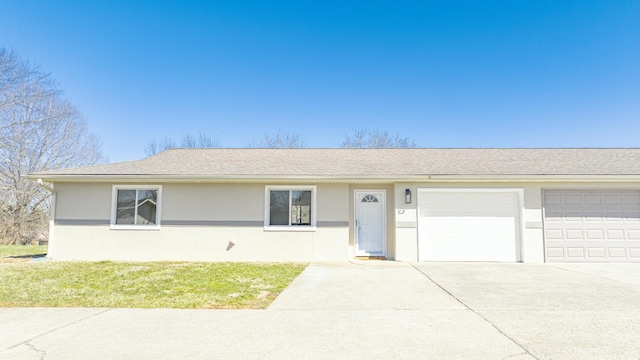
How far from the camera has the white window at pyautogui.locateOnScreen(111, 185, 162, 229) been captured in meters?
10.1

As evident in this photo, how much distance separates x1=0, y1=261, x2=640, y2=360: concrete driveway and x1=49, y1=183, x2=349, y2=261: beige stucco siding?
3500mm

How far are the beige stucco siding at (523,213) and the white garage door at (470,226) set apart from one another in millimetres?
154

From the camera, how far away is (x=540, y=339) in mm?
3578

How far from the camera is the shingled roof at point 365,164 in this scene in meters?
9.62

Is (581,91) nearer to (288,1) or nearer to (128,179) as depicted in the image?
(288,1)

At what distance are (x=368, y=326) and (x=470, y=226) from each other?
6957 millimetres

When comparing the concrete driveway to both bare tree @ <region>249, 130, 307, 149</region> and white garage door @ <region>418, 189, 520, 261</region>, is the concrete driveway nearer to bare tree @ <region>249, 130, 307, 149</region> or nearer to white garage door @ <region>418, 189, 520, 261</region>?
white garage door @ <region>418, 189, 520, 261</region>

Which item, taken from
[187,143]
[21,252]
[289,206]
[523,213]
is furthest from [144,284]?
[187,143]

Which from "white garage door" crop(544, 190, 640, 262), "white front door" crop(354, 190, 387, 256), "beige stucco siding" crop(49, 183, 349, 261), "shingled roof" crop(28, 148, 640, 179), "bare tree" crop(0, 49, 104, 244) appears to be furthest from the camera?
"bare tree" crop(0, 49, 104, 244)

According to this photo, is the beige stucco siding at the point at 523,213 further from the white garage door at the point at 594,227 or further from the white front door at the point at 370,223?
the white front door at the point at 370,223

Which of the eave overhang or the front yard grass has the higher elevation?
the eave overhang

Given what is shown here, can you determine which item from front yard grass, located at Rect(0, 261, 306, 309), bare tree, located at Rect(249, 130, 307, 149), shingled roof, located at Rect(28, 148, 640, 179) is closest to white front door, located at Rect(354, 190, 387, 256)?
shingled roof, located at Rect(28, 148, 640, 179)

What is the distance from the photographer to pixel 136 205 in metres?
10.1

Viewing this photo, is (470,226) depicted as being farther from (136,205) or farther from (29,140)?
(29,140)
